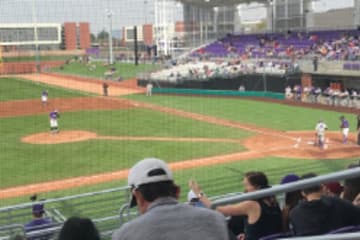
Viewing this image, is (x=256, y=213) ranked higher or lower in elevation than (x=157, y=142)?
higher

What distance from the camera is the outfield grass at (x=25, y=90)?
29406 mm

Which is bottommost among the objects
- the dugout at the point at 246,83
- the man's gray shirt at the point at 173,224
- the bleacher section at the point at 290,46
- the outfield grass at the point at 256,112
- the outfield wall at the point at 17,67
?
the outfield grass at the point at 256,112

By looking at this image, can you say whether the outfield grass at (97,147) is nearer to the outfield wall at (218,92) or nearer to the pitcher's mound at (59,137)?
the pitcher's mound at (59,137)

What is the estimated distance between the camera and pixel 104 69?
36344mm

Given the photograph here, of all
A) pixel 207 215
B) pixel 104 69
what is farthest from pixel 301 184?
pixel 104 69

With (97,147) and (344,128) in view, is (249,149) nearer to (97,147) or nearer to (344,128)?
(344,128)

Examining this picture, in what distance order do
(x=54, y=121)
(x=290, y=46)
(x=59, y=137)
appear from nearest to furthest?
(x=59, y=137) → (x=54, y=121) → (x=290, y=46)

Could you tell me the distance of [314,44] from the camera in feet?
102

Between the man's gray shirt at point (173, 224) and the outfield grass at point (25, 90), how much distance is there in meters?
28.1

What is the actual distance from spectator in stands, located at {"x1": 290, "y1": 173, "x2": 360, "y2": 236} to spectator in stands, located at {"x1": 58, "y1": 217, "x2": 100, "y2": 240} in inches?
50.1

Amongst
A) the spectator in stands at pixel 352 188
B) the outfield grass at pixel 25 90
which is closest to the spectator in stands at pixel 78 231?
the spectator in stands at pixel 352 188

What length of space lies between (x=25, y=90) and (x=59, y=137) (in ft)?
48.5

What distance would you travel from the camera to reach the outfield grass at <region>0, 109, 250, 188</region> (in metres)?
13.3

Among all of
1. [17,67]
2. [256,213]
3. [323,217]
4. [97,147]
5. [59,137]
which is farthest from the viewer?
[17,67]
